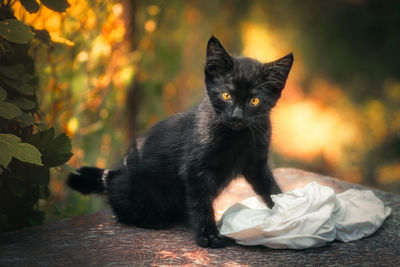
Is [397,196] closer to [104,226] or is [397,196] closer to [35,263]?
[104,226]

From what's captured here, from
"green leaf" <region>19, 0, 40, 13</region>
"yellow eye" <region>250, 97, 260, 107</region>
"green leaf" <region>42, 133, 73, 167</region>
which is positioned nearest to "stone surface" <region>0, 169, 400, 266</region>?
"green leaf" <region>42, 133, 73, 167</region>

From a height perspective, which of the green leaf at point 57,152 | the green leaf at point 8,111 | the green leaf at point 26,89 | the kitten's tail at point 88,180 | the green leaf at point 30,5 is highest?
the green leaf at point 30,5

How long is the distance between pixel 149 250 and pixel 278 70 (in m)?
1.31

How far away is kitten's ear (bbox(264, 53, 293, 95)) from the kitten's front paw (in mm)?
975

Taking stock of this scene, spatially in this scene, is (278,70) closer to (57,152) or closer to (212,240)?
(212,240)

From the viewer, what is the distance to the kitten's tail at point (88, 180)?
3039 mm

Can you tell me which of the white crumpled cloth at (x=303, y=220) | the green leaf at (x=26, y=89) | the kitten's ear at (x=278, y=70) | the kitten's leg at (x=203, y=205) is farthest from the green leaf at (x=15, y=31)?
the white crumpled cloth at (x=303, y=220)

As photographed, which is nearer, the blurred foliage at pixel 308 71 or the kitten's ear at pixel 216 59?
the kitten's ear at pixel 216 59

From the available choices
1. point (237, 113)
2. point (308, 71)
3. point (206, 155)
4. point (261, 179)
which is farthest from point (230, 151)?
point (308, 71)

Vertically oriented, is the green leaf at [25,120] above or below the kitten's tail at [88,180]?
above

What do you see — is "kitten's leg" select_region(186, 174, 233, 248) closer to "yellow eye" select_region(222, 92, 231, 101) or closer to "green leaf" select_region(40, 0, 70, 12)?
"yellow eye" select_region(222, 92, 231, 101)

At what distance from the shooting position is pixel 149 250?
2418 millimetres

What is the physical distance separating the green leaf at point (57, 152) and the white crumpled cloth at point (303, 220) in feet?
3.35

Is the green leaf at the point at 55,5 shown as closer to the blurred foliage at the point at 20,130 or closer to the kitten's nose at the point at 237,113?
the blurred foliage at the point at 20,130
